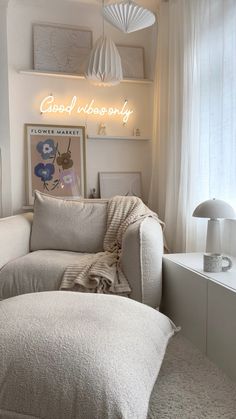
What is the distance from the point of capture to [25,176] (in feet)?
10.2

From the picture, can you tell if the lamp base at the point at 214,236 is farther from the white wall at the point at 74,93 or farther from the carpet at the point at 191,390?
the white wall at the point at 74,93

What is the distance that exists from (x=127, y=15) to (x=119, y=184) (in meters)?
1.49

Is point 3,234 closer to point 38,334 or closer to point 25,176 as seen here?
point 25,176

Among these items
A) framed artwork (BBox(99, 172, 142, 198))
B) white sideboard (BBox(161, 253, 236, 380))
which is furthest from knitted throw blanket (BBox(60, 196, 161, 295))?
framed artwork (BBox(99, 172, 142, 198))

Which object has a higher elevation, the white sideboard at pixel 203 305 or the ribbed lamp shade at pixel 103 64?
the ribbed lamp shade at pixel 103 64

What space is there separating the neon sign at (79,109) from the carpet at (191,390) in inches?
85.9

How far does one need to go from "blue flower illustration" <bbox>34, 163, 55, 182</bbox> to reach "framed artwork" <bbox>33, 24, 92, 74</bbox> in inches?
31.7

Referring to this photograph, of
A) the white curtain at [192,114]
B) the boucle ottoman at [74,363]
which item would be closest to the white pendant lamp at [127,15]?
the white curtain at [192,114]

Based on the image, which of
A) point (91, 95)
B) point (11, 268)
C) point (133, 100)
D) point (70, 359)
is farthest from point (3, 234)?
point (133, 100)

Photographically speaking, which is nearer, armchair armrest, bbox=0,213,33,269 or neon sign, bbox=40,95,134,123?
armchair armrest, bbox=0,213,33,269

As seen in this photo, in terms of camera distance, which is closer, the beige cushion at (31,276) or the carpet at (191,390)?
the carpet at (191,390)

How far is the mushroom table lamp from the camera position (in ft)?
6.29

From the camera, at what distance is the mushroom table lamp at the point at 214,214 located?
1.92m

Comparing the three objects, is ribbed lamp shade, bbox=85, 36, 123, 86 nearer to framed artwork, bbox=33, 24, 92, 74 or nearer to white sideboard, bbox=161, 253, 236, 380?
framed artwork, bbox=33, 24, 92, 74
